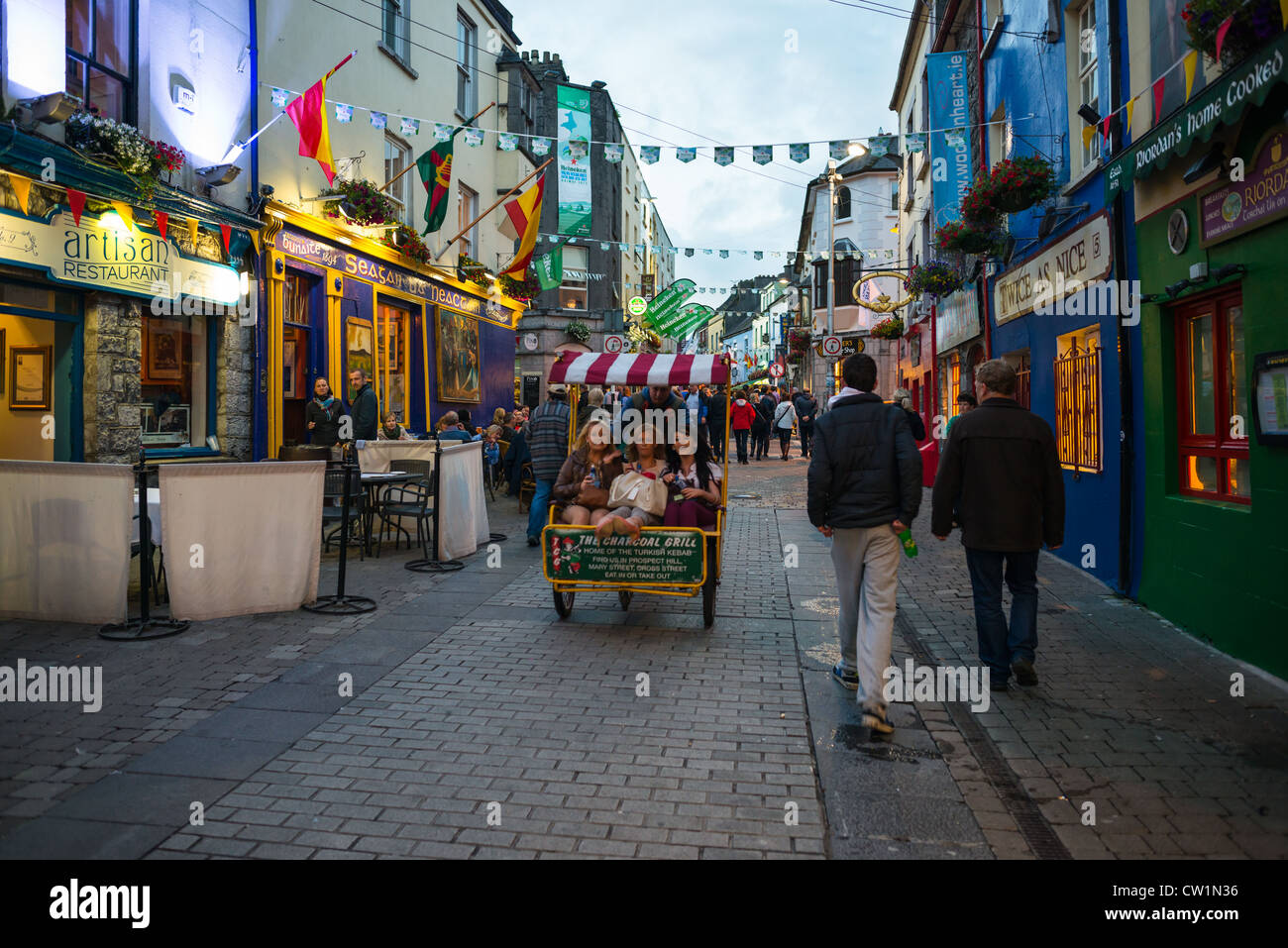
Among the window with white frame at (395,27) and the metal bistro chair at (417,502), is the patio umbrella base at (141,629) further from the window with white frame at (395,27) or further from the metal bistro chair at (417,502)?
the window with white frame at (395,27)

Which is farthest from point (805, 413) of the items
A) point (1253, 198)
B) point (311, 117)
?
point (1253, 198)

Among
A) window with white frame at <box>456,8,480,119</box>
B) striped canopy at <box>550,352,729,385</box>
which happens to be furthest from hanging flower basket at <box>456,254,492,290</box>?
striped canopy at <box>550,352,729,385</box>

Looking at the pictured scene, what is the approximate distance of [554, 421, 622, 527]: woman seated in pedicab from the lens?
6.99m

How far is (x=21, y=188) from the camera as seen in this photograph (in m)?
8.64

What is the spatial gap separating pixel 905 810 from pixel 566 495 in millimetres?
4099

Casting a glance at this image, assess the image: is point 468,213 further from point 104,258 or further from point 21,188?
point 21,188

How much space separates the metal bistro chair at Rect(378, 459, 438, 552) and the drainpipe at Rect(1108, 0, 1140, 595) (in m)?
6.50

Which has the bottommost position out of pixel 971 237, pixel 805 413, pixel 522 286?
pixel 805 413

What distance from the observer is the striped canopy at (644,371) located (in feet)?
24.5

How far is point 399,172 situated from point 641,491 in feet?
40.6

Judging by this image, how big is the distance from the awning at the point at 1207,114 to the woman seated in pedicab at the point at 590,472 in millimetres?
Answer: 4440

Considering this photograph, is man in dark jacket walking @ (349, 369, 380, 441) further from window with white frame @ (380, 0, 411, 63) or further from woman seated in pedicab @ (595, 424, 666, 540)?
window with white frame @ (380, 0, 411, 63)
